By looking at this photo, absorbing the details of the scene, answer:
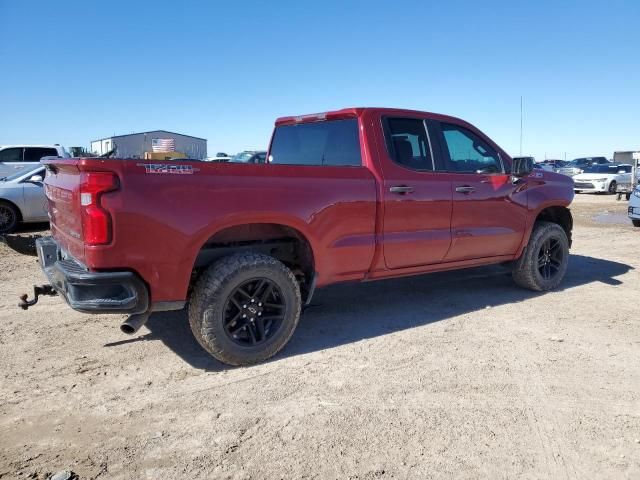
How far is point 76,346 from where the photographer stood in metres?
4.22

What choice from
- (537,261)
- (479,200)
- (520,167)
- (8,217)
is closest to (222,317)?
(479,200)

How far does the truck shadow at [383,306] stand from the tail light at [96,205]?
1.28 meters

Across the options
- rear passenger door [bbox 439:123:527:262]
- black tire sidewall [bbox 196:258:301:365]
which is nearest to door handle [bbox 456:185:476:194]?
rear passenger door [bbox 439:123:527:262]

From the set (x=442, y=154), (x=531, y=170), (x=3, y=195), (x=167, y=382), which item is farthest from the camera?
(x=3, y=195)

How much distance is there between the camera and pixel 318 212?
403cm

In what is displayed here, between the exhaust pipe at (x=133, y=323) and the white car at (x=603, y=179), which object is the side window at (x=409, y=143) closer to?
the exhaust pipe at (x=133, y=323)

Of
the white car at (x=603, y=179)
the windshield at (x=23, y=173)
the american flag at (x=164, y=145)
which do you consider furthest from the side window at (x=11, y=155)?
the american flag at (x=164, y=145)

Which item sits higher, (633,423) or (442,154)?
(442,154)

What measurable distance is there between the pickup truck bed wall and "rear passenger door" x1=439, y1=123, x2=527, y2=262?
0.02 m

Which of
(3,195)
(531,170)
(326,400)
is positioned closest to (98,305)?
(326,400)

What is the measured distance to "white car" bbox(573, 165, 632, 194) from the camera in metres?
23.4

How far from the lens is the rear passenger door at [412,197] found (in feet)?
14.8

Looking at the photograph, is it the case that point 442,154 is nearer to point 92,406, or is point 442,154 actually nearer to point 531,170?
point 531,170

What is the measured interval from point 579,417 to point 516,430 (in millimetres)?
466
